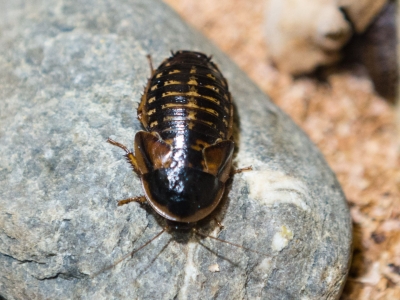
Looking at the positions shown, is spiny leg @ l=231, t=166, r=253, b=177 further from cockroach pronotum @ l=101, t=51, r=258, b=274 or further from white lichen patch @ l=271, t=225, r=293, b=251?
white lichen patch @ l=271, t=225, r=293, b=251

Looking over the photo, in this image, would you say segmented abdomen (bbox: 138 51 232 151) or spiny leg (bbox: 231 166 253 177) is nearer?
segmented abdomen (bbox: 138 51 232 151)

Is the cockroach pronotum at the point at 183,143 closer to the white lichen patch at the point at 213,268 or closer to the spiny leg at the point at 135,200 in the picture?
the spiny leg at the point at 135,200

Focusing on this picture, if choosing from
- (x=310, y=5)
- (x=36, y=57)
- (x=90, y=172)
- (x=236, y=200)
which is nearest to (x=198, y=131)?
(x=236, y=200)

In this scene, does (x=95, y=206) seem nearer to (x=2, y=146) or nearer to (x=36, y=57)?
(x=2, y=146)

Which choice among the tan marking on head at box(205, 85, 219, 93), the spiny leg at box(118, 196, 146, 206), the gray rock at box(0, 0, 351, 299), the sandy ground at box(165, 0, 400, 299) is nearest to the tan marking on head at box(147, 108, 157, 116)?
the gray rock at box(0, 0, 351, 299)

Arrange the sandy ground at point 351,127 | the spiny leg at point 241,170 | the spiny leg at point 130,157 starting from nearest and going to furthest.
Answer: the spiny leg at point 130,157 < the spiny leg at point 241,170 < the sandy ground at point 351,127

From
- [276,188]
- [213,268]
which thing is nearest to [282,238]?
[276,188]

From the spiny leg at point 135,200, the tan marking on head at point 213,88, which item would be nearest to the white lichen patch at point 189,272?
the spiny leg at point 135,200
